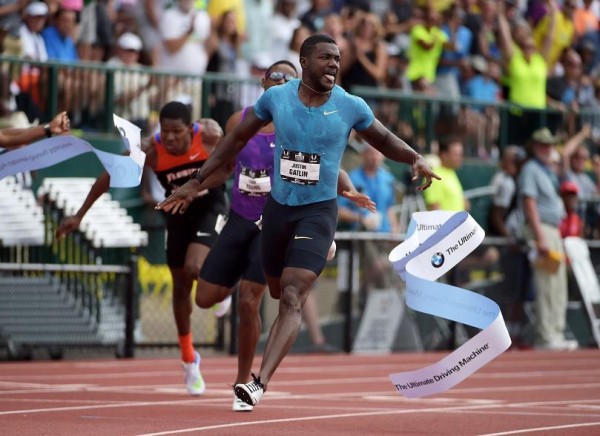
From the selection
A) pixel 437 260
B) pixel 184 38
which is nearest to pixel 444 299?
pixel 437 260

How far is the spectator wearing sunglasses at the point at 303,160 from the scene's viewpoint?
9438 mm

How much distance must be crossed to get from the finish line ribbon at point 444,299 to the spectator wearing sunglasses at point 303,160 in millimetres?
398

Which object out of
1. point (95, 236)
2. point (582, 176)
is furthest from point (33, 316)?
point (582, 176)

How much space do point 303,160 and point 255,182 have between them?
140cm

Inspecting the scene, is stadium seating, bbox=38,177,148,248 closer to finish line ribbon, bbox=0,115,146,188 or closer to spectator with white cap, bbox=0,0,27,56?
spectator with white cap, bbox=0,0,27,56

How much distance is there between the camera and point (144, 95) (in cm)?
1861

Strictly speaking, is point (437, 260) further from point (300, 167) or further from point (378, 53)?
point (378, 53)

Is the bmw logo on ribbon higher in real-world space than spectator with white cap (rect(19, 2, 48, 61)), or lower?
lower

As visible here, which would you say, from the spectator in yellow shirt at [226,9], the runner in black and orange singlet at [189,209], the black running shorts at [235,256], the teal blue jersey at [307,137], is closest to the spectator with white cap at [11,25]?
the spectator in yellow shirt at [226,9]

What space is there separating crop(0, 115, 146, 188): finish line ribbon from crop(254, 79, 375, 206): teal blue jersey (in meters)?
1.57

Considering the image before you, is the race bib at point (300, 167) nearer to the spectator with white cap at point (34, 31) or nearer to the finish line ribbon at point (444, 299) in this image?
the finish line ribbon at point (444, 299)

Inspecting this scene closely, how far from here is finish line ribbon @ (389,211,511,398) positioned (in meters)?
9.12

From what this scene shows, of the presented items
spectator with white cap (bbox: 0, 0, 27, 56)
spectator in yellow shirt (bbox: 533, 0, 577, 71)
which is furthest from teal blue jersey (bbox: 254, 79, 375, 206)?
spectator in yellow shirt (bbox: 533, 0, 577, 71)

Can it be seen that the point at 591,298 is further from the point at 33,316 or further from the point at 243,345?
the point at 243,345
